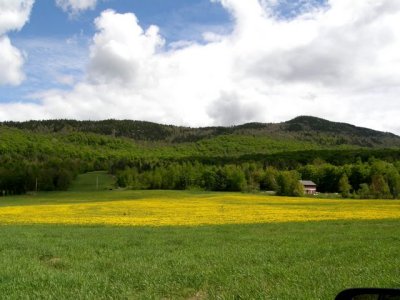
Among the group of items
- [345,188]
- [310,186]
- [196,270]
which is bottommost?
[196,270]

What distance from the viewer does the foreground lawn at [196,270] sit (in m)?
9.69

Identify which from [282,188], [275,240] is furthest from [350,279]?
[282,188]

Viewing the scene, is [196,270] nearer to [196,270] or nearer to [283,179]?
[196,270]

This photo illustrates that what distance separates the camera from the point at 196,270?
12.2m

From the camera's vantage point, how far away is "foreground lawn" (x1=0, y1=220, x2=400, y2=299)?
969 cm

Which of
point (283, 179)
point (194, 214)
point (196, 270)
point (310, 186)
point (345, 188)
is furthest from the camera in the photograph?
point (310, 186)

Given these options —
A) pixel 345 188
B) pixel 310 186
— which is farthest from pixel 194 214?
pixel 310 186

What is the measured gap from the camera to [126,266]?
42.9 feet

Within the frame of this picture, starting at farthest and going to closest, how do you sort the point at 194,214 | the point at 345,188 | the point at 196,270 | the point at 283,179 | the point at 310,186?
1. the point at 310,186
2. the point at 283,179
3. the point at 345,188
4. the point at 194,214
5. the point at 196,270

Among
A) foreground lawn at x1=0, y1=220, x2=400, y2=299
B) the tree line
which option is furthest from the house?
foreground lawn at x1=0, y1=220, x2=400, y2=299

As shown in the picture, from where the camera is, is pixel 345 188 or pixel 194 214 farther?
pixel 345 188

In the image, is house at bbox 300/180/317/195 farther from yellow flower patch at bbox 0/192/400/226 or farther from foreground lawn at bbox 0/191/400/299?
foreground lawn at bbox 0/191/400/299

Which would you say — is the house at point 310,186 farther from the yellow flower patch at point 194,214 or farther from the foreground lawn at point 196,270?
the foreground lawn at point 196,270

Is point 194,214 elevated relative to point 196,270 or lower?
lower
